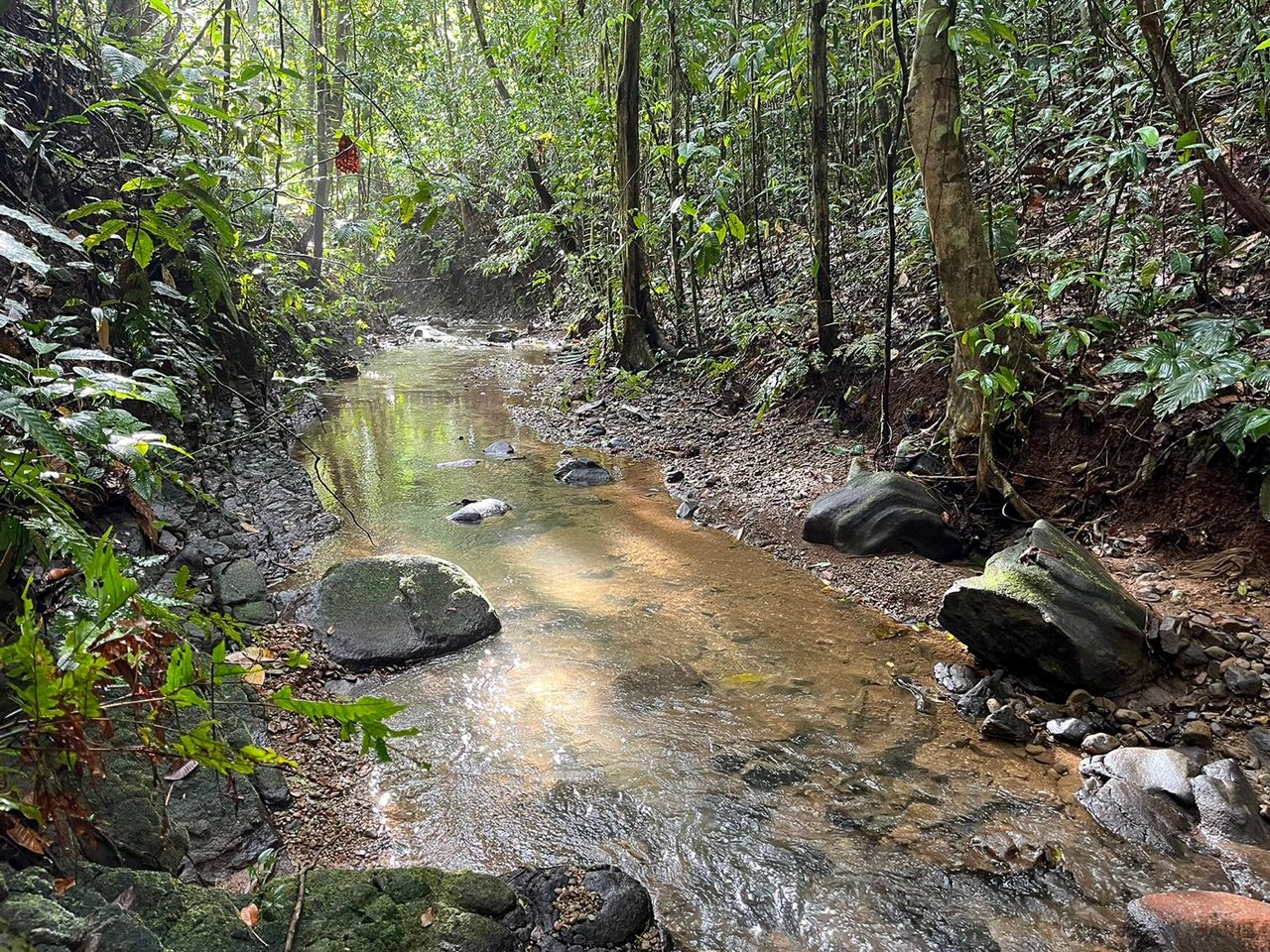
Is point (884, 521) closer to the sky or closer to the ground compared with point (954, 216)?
closer to the ground

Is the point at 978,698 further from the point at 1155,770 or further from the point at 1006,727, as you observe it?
the point at 1155,770

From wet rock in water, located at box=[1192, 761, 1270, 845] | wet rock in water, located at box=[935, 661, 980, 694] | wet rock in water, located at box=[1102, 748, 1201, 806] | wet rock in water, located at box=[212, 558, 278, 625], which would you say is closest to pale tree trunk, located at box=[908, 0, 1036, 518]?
wet rock in water, located at box=[935, 661, 980, 694]

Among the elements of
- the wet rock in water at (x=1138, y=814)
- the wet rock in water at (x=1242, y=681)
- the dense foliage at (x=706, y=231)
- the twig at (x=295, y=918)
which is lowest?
the wet rock in water at (x=1138, y=814)

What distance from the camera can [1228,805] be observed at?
109 inches

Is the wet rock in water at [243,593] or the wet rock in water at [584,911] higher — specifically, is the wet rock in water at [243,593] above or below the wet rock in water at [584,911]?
above

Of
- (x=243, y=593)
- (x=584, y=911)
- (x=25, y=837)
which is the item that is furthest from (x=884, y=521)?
(x=25, y=837)

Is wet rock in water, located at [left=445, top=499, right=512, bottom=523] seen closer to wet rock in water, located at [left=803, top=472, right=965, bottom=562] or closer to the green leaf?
wet rock in water, located at [left=803, top=472, right=965, bottom=562]

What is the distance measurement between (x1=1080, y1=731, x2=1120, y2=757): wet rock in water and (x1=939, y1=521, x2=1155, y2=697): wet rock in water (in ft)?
0.92

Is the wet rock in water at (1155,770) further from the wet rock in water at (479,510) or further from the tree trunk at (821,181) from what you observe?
the wet rock in water at (479,510)

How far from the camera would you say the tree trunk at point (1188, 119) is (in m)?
4.10

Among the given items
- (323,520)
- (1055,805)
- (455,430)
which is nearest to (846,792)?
(1055,805)

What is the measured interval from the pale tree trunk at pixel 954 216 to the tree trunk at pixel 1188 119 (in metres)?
0.99

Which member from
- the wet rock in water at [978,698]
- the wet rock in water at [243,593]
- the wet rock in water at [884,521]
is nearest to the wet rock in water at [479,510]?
the wet rock in water at [243,593]

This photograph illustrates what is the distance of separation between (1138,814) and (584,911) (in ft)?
6.65
